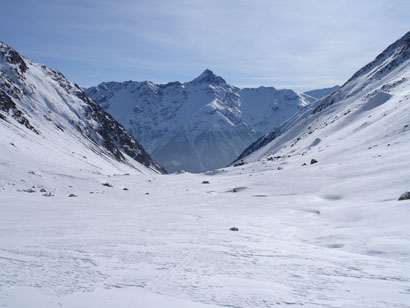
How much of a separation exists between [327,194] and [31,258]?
20605mm

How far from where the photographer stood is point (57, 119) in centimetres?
10925

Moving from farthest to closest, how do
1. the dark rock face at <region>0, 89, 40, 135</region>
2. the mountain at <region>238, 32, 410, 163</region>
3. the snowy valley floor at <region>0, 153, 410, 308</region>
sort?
the dark rock face at <region>0, 89, 40, 135</region>
the mountain at <region>238, 32, 410, 163</region>
the snowy valley floor at <region>0, 153, 410, 308</region>

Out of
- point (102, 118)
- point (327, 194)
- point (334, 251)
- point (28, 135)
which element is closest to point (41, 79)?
point (102, 118)

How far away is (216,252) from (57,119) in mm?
110727

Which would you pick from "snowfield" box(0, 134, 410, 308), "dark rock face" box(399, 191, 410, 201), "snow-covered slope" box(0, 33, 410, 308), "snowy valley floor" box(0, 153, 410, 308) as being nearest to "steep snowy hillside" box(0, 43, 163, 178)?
"snow-covered slope" box(0, 33, 410, 308)

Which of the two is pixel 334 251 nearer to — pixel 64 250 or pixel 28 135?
pixel 64 250

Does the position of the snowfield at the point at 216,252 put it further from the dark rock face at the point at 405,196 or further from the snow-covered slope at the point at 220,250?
the dark rock face at the point at 405,196

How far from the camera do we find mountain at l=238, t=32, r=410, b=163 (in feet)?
137

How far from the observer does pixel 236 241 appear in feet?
43.3

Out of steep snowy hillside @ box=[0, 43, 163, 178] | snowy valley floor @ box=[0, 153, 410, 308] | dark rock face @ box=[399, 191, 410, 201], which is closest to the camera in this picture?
snowy valley floor @ box=[0, 153, 410, 308]

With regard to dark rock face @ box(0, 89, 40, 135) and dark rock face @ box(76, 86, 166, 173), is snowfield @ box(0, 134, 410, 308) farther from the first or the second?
dark rock face @ box(76, 86, 166, 173)

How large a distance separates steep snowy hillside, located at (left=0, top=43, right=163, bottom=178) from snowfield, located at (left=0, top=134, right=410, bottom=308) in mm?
52710

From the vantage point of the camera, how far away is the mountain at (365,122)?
4172 cm

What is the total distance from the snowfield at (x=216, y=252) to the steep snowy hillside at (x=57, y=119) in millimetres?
52710
